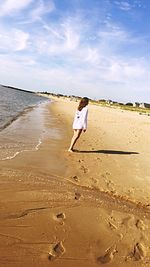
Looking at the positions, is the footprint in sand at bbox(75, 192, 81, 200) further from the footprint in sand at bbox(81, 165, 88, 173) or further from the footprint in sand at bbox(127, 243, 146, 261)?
the footprint in sand at bbox(81, 165, 88, 173)

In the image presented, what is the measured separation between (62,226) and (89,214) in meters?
0.82

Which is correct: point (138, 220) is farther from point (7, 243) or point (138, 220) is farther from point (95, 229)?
point (7, 243)

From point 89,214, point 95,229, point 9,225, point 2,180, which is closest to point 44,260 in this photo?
point 9,225

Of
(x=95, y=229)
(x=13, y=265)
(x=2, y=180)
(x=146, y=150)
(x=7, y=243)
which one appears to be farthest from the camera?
(x=146, y=150)

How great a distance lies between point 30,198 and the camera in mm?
5855

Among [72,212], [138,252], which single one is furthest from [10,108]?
[138,252]

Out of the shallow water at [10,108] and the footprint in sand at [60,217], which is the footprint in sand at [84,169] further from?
the shallow water at [10,108]

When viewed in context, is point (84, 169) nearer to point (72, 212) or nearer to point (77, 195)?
point (77, 195)

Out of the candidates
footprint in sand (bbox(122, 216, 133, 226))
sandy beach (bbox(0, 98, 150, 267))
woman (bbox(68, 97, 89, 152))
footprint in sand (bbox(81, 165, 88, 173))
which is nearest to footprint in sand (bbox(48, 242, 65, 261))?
sandy beach (bbox(0, 98, 150, 267))

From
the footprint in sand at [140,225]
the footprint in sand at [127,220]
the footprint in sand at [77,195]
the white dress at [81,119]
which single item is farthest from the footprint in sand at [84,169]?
the footprint in sand at [140,225]

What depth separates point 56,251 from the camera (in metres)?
4.21

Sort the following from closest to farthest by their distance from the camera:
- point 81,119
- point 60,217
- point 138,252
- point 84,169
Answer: point 138,252 → point 60,217 → point 84,169 → point 81,119

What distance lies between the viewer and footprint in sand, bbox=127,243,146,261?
4375 mm

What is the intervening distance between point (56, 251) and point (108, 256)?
2.39ft
